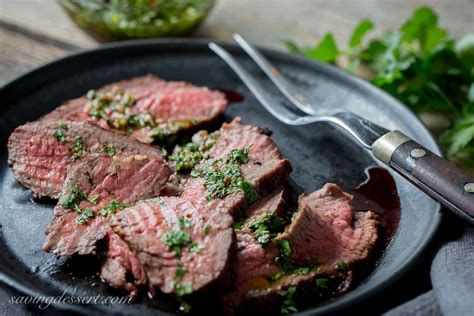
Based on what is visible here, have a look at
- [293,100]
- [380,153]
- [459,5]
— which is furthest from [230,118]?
[459,5]

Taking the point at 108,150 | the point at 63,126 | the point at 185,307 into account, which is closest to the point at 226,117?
the point at 108,150

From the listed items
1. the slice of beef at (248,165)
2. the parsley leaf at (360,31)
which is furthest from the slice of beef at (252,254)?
the parsley leaf at (360,31)

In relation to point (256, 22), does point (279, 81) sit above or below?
above

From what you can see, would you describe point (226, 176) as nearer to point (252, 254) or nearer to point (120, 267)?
point (252, 254)

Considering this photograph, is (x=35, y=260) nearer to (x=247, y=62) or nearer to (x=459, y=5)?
(x=247, y=62)

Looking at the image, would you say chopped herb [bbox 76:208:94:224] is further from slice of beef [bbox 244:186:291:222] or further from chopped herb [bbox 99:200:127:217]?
slice of beef [bbox 244:186:291:222]

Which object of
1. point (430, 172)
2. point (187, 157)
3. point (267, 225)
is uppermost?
point (430, 172)
